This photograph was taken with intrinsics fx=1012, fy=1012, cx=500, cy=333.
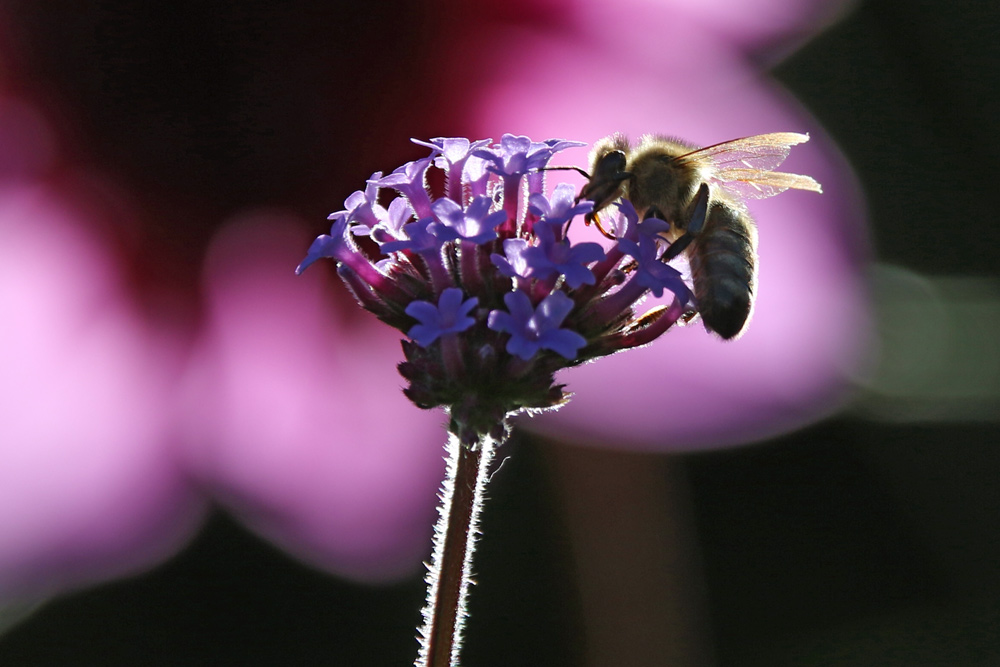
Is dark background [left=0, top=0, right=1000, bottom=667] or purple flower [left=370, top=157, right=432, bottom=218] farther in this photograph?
dark background [left=0, top=0, right=1000, bottom=667]

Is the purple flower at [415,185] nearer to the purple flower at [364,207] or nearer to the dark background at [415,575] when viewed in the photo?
the purple flower at [364,207]

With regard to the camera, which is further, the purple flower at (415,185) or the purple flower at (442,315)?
the purple flower at (415,185)

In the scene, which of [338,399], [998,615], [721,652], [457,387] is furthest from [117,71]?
[998,615]

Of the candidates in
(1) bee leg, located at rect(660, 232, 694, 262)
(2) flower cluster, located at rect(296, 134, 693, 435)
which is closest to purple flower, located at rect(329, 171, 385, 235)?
(2) flower cluster, located at rect(296, 134, 693, 435)

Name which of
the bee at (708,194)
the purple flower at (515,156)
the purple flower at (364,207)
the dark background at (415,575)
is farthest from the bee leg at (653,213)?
the dark background at (415,575)

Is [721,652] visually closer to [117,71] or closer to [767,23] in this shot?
[767,23]

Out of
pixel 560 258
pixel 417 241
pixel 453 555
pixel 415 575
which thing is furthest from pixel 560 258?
pixel 415 575

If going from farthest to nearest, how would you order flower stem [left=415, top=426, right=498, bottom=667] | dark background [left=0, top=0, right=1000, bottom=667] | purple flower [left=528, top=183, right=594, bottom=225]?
dark background [left=0, top=0, right=1000, bottom=667] < purple flower [left=528, top=183, right=594, bottom=225] < flower stem [left=415, top=426, right=498, bottom=667]

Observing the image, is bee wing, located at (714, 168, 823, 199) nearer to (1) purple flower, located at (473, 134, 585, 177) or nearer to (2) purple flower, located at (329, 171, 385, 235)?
(1) purple flower, located at (473, 134, 585, 177)
